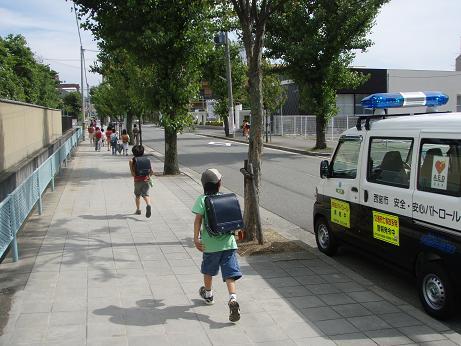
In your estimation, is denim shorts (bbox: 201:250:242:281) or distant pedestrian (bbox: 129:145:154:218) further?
distant pedestrian (bbox: 129:145:154:218)

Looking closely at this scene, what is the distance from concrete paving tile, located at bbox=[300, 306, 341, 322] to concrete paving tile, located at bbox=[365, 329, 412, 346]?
0.48m

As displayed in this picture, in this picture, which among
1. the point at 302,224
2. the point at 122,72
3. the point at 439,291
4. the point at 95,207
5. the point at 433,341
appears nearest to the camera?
the point at 433,341

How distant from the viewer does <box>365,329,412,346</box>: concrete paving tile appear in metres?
4.56

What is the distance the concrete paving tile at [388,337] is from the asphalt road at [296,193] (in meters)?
0.62

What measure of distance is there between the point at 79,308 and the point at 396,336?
310 centimetres

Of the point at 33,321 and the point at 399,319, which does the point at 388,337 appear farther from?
the point at 33,321

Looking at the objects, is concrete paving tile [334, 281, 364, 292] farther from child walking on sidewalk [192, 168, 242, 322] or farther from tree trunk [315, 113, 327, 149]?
tree trunk [315, 113, 327, 149]

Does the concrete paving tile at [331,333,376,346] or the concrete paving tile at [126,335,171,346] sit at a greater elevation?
the concrete paving tile at [126,335,171,346]

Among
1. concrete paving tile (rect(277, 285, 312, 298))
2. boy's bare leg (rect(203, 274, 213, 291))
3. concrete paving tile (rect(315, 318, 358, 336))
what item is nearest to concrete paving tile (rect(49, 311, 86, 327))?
boy's bare leg (rect(203, 274, 213, 291))

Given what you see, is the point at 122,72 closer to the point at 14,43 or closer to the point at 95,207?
the point at 14,43

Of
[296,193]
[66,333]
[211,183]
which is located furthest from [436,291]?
[296,193]

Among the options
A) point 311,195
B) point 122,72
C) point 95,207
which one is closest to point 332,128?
point 122,72

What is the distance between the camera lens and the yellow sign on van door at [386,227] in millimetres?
5691

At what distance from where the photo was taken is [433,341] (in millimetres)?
4590
